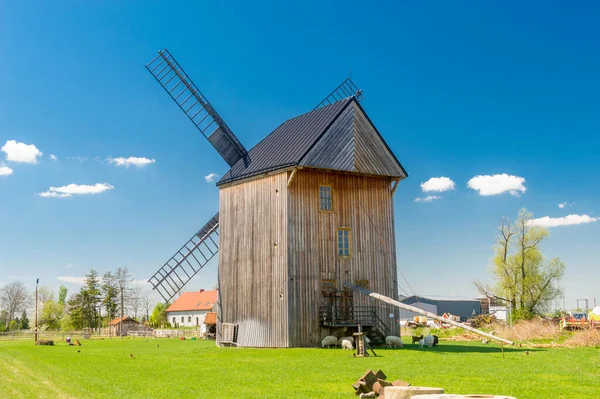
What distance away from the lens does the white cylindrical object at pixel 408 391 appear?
9.82 metres

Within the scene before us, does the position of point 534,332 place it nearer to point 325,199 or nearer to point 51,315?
point 325,199

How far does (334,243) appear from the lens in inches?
1232

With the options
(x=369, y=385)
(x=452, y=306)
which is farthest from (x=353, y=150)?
(x=452, y=306)

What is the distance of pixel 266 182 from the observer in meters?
32.1

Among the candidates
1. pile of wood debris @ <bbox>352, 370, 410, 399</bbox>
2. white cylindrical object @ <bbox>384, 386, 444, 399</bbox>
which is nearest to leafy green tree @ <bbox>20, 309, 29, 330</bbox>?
pile of wood debris @ <bbox>352, 370, 410, 399</bbox>

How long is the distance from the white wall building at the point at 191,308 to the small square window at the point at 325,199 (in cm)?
6342

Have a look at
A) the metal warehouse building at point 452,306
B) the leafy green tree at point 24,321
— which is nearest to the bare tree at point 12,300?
the leafy green tree at point 24,321

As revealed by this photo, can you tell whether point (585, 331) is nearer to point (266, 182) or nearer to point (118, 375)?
point (266, 182)

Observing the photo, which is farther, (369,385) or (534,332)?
(534,332)

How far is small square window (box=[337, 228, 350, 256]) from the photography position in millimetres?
31417

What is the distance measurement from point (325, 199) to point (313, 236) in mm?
2079

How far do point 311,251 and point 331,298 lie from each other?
2545 mm

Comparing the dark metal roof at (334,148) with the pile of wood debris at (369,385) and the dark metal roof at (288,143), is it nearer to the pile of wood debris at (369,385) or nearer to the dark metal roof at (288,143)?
the dark metal roof at (288,143)

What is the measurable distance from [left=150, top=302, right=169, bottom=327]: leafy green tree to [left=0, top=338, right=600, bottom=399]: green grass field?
7623 centimetres
